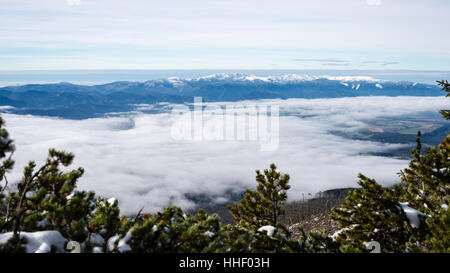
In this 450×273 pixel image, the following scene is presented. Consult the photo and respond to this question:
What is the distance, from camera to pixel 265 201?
55.1 feet

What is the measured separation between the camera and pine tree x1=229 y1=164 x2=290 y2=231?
16.6 metres

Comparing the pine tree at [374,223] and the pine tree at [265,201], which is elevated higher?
the pine tree at [374,223]

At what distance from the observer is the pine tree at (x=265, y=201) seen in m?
16.6

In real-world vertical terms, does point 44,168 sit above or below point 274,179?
above

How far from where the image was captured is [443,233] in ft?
26.6

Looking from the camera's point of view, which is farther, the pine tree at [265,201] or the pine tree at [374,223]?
the pine tree at [265,201]

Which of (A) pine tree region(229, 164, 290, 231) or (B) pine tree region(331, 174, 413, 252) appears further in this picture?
(A) pine tree region(229, 164, 290, 231)

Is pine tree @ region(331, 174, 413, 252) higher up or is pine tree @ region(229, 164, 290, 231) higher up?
pine tree @ region(331, 174, 413, 252)

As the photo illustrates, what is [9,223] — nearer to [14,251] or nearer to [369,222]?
[14,251]

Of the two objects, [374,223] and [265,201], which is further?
[265,201]

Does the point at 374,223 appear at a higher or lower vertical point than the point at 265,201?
higher

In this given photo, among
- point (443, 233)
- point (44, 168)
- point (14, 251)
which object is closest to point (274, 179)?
point (443, 233)
